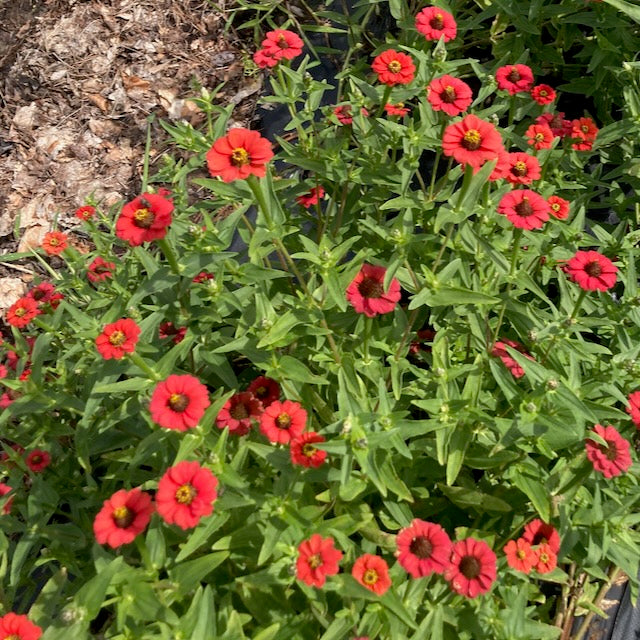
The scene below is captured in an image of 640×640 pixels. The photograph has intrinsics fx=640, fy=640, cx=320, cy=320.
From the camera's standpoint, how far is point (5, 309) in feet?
12.8

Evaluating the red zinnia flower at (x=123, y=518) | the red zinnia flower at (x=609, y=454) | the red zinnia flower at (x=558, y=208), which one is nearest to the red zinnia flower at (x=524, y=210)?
the red zinnia flower at (x=558, y=208)

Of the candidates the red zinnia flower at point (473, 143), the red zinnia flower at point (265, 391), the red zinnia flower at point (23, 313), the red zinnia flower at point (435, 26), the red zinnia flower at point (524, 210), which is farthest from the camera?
the red zinnia flower at point (435, 26)

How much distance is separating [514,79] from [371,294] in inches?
48.5

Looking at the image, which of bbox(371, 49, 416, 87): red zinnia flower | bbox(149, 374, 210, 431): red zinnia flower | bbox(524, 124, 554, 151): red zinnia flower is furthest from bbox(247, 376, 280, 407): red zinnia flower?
bbox(524, 124, 554, 151): red zinnia flower

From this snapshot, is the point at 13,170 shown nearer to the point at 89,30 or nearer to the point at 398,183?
the point at 89,30

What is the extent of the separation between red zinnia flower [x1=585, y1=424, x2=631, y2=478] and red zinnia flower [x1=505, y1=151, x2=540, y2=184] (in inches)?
32.7

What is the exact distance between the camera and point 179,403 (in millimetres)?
1642

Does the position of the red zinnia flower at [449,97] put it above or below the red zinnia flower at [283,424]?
above

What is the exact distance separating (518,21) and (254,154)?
2.25 m

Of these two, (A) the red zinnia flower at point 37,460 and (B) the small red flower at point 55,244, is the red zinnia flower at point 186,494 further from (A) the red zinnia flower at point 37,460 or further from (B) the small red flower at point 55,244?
(B) the small red flower at point 55,244

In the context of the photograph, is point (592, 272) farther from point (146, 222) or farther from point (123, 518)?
point (123, 518)

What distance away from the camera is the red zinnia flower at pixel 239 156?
1.73 m

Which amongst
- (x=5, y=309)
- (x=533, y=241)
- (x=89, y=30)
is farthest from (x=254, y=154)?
(x=89, y=30)

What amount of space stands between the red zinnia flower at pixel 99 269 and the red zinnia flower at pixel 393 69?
1342 mm
